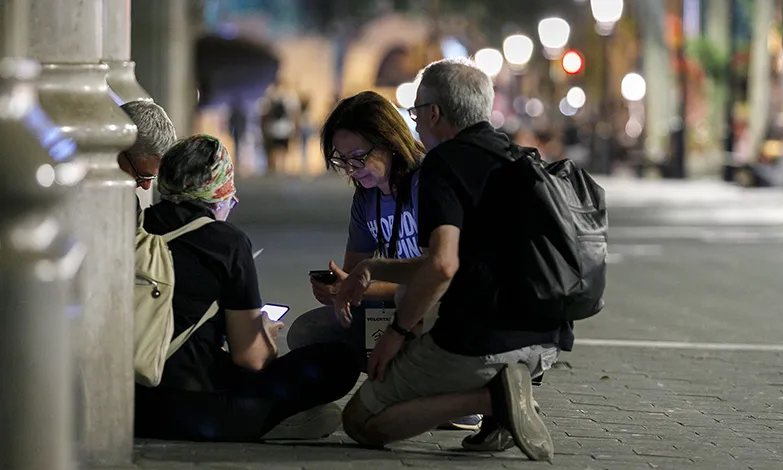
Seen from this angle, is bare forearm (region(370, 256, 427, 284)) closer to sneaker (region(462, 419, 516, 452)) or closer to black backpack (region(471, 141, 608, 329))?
black backpack (region(471, 141, 608, 329))

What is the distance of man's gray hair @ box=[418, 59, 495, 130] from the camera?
19.1 ft

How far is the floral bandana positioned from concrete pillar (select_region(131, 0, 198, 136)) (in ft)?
88.4

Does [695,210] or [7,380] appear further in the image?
[695,210]

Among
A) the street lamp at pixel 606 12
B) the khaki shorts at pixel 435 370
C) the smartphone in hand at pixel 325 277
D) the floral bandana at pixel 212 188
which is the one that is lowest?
the khaki shorts at pixel 435 370

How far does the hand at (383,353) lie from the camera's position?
226 inches

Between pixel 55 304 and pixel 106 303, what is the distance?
6.83ft

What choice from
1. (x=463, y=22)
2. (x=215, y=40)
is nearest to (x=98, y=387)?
(x=215, y=40)

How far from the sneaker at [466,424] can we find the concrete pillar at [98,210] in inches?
61.2

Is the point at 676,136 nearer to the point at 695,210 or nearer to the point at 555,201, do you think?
the point at 695,210

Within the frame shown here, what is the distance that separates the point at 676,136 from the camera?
33125mm

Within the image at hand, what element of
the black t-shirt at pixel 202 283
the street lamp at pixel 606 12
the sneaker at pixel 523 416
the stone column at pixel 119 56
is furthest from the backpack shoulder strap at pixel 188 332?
the street lamp at pixel 606 12

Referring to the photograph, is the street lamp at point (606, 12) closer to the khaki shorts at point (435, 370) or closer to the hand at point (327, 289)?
the hand at point (327, 289)

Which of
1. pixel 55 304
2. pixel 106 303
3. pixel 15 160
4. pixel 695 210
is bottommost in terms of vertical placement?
pixel 695 210

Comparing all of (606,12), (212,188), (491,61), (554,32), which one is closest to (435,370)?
(212,188)
